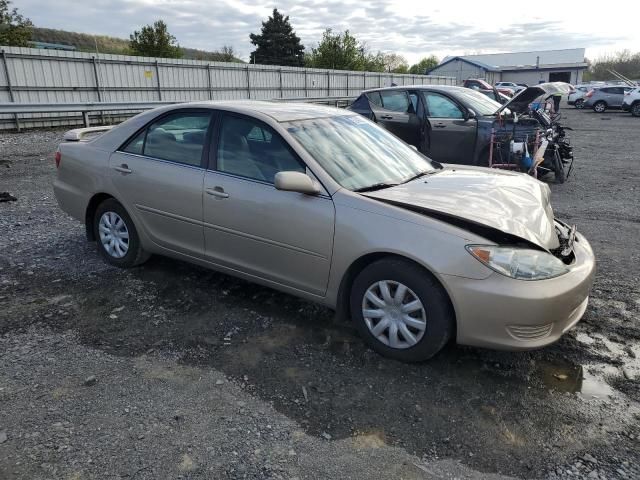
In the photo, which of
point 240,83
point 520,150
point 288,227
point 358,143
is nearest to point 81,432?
point 288,227

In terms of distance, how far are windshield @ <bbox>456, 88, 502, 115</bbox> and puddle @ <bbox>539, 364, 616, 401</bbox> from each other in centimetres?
638

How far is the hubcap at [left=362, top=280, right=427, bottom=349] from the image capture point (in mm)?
3156

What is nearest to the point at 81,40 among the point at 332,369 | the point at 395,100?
the point at 395,100

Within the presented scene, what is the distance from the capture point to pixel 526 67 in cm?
7269

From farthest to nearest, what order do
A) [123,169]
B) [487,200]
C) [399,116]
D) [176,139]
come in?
[399,116]
[123,169]
[176,139]
[487,200]

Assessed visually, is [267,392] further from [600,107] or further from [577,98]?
[577,98]

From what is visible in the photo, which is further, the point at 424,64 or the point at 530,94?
the point at 424,64

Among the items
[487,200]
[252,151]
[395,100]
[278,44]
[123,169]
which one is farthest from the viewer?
[278,44]

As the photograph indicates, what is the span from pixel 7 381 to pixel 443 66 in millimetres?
76926

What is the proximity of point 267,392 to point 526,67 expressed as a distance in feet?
263

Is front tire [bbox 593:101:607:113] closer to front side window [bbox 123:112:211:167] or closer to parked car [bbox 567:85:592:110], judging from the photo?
parked car [bbox 567:85:592:110]

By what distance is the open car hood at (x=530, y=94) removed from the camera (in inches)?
312

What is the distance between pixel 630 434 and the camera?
8.78 ft

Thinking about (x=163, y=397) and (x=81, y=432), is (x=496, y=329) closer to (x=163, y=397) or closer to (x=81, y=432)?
(x=163, y=397)
